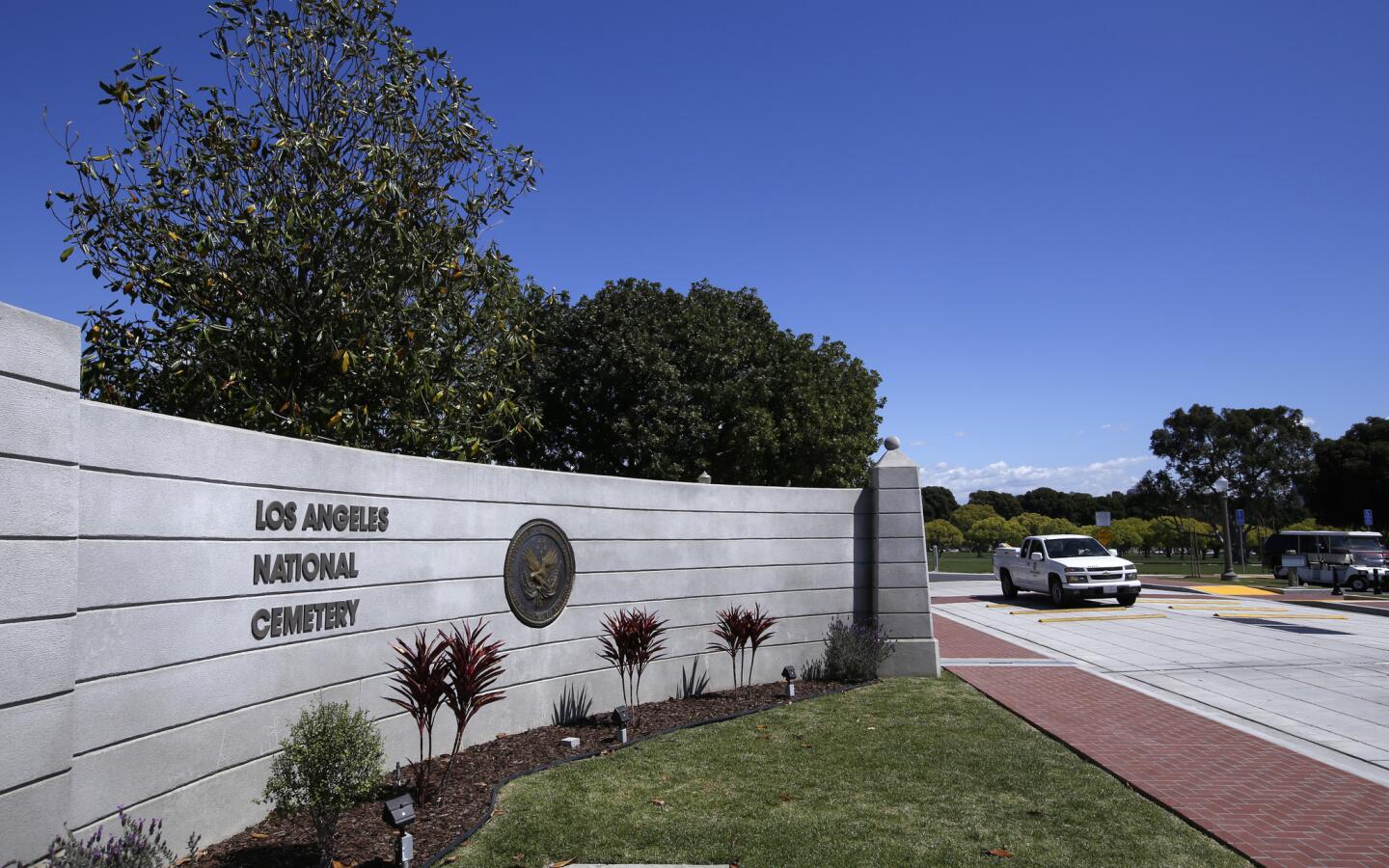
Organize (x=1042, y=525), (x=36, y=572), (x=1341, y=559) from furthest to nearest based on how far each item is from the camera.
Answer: (x=1042, y=525) < (x=1341, y=559) < (x=36, y=572)

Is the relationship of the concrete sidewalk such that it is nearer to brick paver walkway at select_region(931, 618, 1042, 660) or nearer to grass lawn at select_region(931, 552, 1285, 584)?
brick paver walkway at select_region(931, 618, 1042, 660)

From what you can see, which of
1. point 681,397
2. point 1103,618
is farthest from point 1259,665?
point 681,397

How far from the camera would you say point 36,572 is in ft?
13.2

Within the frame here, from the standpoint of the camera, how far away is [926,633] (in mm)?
12000

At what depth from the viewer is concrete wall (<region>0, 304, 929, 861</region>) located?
402 centimetres

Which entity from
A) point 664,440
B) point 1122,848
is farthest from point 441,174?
point 664,440

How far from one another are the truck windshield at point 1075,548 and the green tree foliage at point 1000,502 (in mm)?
99093

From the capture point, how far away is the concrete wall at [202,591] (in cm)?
402

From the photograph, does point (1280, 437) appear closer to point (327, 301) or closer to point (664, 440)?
point (664, 440)

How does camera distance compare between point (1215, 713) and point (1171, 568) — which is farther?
point (1171, 568)

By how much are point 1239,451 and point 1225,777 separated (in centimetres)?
4901

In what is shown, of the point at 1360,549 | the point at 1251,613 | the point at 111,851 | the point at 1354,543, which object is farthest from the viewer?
the point at 1354,543

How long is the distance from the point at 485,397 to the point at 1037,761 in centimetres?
762

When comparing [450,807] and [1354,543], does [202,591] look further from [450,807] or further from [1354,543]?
[1354,543]
